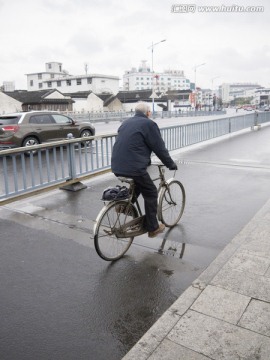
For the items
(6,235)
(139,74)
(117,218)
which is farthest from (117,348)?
(139,74)

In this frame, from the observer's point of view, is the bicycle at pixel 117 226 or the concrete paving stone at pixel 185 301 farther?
the bicycle at pixel 117 226

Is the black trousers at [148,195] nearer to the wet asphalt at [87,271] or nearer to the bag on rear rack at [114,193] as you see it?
the bag on rear rack at [114,193]

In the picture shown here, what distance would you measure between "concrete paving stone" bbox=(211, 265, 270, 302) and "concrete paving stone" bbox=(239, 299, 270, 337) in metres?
0.12

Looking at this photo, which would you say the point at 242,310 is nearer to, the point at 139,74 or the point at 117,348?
the point at 117,348

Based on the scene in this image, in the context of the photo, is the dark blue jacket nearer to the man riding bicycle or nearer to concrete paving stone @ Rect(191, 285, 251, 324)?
the man riding bicycle

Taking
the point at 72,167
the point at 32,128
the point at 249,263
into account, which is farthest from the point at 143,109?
the point at 32,128

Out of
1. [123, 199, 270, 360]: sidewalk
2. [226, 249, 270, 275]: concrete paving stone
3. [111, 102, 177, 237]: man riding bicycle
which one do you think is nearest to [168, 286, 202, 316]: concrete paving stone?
[123, 199, 270, 360]: sidewalk

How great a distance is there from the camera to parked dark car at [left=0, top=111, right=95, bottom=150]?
12453 mm

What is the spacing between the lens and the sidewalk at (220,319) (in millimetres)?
2570

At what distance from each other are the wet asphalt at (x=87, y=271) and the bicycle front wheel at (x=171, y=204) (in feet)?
0.60

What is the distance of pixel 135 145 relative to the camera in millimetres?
3992

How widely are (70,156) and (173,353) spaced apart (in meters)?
5.48

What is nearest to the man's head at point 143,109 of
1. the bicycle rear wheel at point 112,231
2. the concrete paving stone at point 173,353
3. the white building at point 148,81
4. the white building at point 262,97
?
the bicycle rear wheel at point 112,231

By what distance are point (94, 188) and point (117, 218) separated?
357 cm
